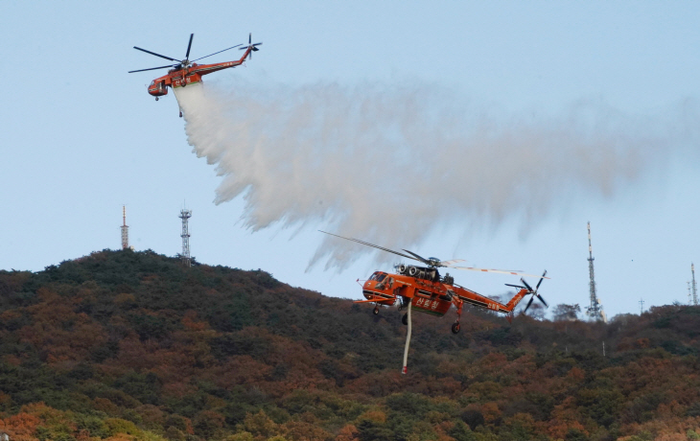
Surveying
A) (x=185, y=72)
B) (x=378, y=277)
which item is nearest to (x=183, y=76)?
(x=185, y=72)

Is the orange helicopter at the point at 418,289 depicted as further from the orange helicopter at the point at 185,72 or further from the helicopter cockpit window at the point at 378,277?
the orange helicopter at the point at 185,72

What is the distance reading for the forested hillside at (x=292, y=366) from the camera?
221 feet

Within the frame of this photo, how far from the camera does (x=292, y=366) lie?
8950cm

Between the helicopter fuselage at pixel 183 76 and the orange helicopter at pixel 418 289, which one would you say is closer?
the orange helicopter at pixel 418 289

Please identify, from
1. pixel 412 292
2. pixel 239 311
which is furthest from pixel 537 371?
pixel 412 292

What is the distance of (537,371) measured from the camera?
Answer: 8338 centimetres

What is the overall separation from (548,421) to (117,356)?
126 ft

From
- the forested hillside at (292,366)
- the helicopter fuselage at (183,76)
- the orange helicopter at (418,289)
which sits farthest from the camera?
the forested hillside at (292,366)

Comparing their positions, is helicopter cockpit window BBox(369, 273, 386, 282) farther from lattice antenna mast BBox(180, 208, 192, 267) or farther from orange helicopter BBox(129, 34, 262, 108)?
lattice antenna mast BBox(180, 208, 192, 267)

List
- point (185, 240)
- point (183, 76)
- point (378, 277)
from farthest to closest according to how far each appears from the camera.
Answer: point (185, 240), point (183, 76), point (378, 277)

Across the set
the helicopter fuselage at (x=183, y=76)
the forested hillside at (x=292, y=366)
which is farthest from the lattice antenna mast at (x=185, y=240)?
the helicopter fuselage at (x=183, y=76)

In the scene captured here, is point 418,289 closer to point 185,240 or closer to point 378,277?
point 378,277

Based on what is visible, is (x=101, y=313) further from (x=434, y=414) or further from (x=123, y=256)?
(x=434, y=414)

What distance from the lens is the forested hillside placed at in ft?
221
